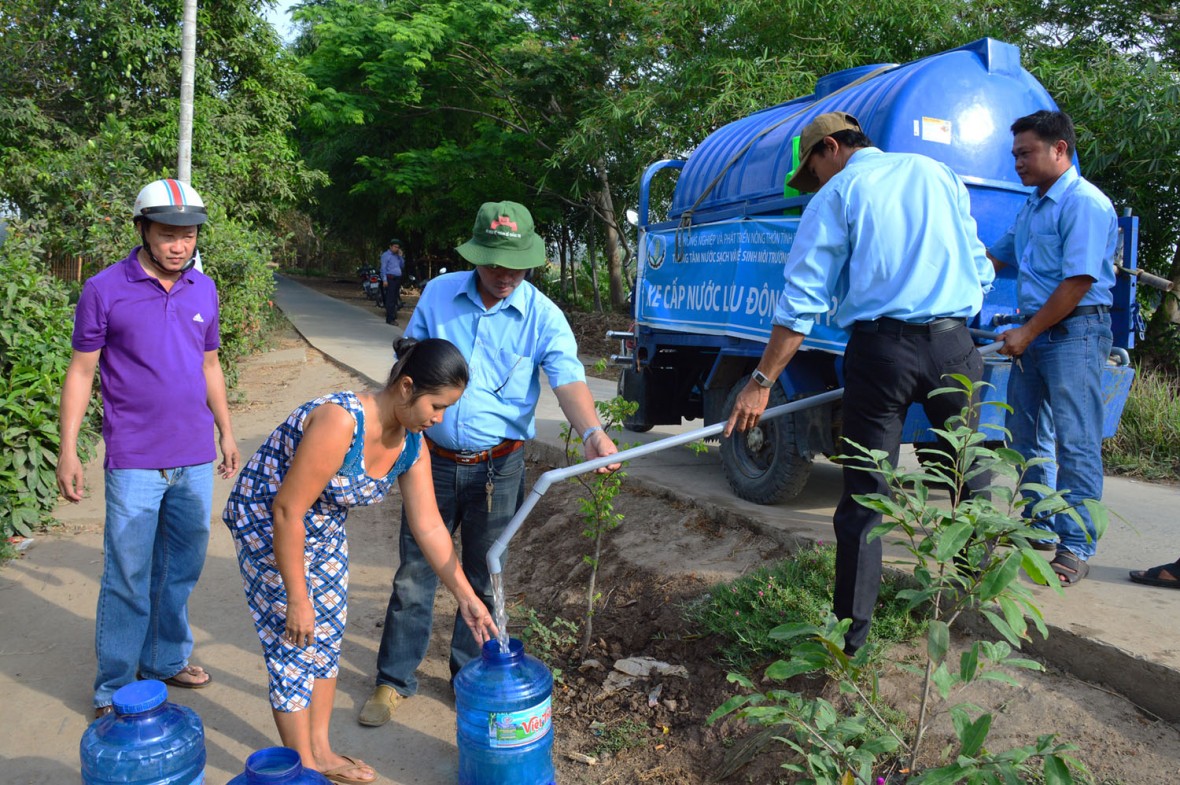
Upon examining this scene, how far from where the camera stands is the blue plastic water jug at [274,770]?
83.4 inches

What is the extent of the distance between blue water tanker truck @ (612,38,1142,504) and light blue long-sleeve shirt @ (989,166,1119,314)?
1.84 feet

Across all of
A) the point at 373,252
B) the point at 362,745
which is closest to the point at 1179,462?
the point at 362,745

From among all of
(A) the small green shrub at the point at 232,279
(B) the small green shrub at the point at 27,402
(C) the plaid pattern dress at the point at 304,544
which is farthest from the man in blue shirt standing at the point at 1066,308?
(A) the small green shrub at the point at 232,279

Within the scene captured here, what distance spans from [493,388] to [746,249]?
8.23ft

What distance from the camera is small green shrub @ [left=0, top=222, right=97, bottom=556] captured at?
538 cm

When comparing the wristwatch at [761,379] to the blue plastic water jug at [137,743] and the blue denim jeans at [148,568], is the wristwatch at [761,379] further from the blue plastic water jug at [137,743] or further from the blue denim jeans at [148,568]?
the blue denim jeans at [148,568]

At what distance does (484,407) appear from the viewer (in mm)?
3299

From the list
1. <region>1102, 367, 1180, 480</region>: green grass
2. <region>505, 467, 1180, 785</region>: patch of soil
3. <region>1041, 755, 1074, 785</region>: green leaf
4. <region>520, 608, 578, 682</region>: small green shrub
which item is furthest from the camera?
<region>1102, 367, 1180, 480</region>: green grass

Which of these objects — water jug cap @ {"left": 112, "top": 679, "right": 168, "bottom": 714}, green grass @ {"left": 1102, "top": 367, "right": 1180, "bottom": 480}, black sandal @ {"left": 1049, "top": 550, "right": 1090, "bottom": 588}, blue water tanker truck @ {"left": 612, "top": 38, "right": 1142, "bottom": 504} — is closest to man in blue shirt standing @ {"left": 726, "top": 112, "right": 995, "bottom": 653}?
black sandal @ {"left": 1049, "top": 550, "right": 1090, "bottom": 588}

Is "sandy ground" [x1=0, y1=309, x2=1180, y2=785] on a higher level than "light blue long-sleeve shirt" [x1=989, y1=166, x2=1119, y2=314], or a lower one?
lower

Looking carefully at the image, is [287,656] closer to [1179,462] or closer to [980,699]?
[980,699]

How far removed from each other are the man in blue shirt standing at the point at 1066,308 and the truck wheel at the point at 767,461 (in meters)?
1.36

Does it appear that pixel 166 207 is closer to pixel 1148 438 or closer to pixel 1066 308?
pixel 1066 308

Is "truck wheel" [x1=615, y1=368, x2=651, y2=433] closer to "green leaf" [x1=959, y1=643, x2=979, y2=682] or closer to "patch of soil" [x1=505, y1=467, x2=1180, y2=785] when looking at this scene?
"patch of soil" [x1=505, y1=467, x2=1180, y2=785]
